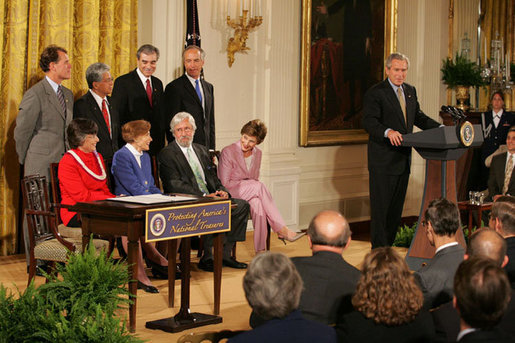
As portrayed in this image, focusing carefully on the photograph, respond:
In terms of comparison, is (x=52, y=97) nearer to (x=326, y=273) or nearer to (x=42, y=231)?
(x=42, y=231)

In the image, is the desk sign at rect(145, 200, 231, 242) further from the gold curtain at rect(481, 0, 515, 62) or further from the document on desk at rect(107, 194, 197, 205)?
the gold curtain at rect(481, 0, 515, 62)

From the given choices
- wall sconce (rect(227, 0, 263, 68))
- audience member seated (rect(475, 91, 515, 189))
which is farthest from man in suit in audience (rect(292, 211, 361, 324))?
audience member seated (rect(475, 91, 515, 189))

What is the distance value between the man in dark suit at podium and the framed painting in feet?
6.59

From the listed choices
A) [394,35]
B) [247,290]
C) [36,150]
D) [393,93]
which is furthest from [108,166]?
[394,35]

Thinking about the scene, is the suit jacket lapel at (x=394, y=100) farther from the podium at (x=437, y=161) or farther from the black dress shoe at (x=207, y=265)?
the black dress shoe at (x=207, y=265)

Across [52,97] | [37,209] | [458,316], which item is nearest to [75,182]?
[37,209]

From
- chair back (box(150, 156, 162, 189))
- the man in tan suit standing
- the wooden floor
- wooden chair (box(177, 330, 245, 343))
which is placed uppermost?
the man in tan suit standing

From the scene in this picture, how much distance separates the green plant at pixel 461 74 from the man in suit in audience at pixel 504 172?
8.38 feet

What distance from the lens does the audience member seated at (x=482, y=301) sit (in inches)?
96.9

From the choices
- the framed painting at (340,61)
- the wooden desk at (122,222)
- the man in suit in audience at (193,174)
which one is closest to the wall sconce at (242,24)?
the framed painting at (340,61)

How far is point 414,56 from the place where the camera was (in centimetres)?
1067

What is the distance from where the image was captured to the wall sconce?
8.27 meters

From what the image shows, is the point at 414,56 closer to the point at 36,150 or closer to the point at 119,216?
the point at 36,150

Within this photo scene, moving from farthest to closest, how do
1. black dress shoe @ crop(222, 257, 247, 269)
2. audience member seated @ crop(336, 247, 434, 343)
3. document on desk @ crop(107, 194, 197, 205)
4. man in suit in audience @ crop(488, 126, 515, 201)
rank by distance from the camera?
man in suit in audience @ crop(488, 126, 515, 201) < black dress shoe @ crop(222, 257, 247, 269) < document on desk @ crop(107, 194, 197, 205) < audience member seated @ crop(336, 247, 434, 343)
